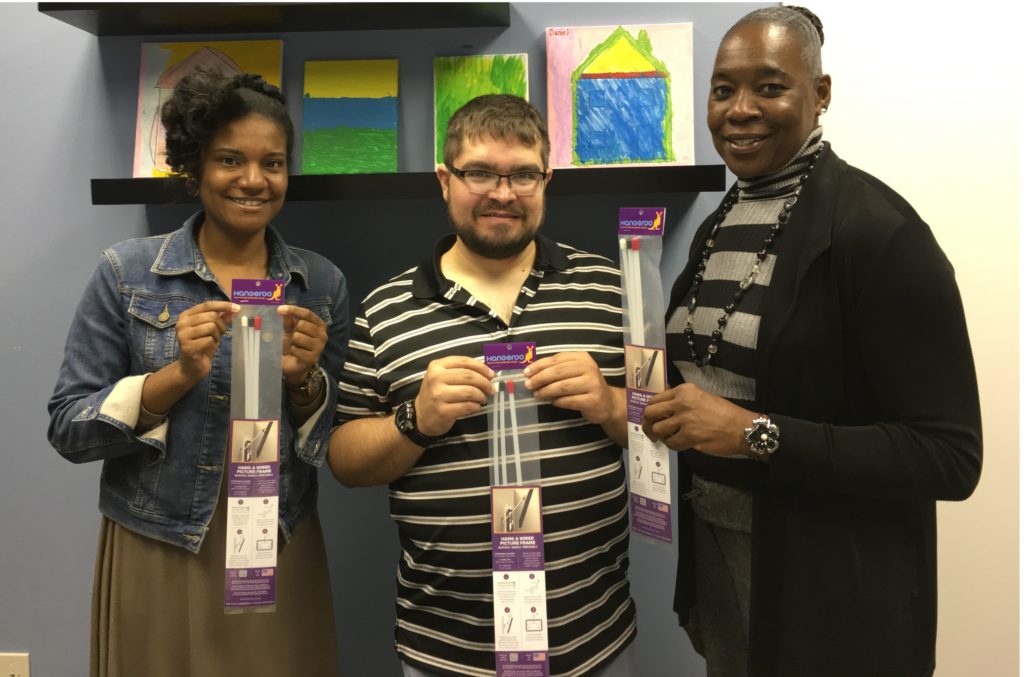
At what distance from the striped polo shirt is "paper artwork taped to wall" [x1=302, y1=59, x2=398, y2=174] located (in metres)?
0.66

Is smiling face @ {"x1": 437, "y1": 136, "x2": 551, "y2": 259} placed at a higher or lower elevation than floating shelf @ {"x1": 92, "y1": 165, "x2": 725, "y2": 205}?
lower

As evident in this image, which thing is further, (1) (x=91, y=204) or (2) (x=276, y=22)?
(1) (x=91, y=204)

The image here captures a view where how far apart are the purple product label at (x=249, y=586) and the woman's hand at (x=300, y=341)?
387 mm

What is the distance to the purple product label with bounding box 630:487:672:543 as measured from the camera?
1.35m

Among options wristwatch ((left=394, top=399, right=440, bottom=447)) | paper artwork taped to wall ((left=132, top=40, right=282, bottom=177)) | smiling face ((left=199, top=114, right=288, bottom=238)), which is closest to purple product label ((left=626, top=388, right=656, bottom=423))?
wristwatch ((left=394, top=399, right=440, bottom=447))

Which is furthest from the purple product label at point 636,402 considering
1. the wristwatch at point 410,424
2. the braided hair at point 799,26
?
the braided hair at point 799,26

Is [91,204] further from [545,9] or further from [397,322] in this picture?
[545,9]

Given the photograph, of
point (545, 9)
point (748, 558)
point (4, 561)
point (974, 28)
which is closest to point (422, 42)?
point (545, 9)

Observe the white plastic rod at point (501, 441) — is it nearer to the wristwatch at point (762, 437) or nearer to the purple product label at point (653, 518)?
the purple product label at point (653, 518)

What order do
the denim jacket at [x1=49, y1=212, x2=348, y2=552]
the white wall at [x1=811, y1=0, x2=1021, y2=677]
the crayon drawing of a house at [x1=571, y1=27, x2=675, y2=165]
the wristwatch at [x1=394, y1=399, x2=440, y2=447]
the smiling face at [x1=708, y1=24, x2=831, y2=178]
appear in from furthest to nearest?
the crayon drawing of a house at [x1=571, y1=27, x2=675, y2=165], the white wall at [x1=811, y1=0, x2=1021, y2=677], the denim jacket at [x1=49, y1=212, x2=348, y2=552], the wristwatch at [x1=394, y1=399, x2=440, y2=447], the smiling face at [x1=708, y1=24, x2=831, y2=178]

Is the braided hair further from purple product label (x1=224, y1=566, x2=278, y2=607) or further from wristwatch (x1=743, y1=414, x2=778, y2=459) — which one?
purple product label (x1=224, y1=566, x2=278, y2=607)

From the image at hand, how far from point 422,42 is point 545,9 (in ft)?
1.17

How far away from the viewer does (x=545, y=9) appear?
2201 millimetres

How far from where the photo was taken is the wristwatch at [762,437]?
1.26m
